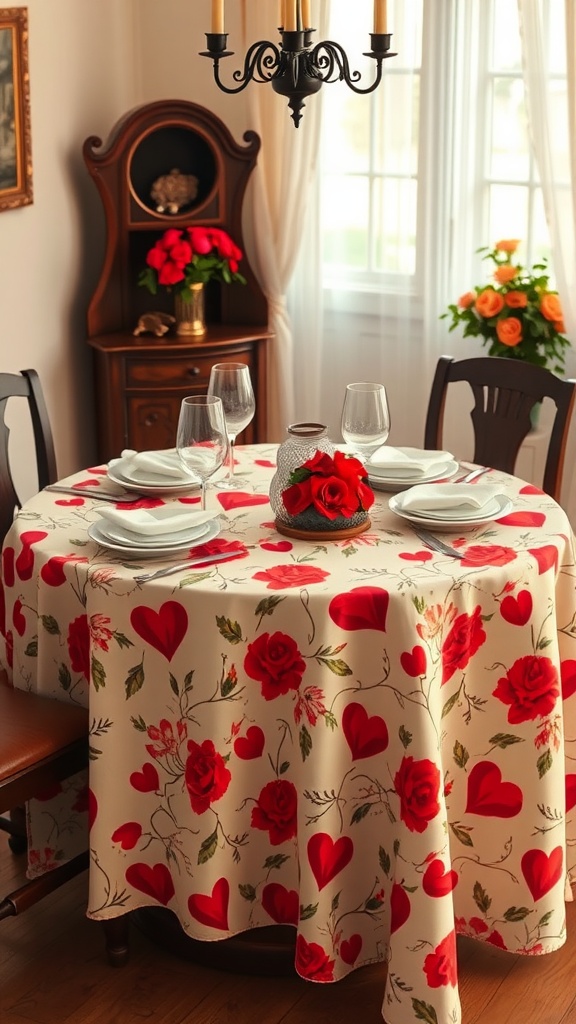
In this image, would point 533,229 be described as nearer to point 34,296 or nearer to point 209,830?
point 34,296

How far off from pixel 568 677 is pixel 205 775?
2.36ft

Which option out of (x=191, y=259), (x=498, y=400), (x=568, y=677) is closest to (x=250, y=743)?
(x=568, y=677)

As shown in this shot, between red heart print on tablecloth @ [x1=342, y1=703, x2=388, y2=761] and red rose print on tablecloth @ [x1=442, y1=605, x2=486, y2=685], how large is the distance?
15 cm

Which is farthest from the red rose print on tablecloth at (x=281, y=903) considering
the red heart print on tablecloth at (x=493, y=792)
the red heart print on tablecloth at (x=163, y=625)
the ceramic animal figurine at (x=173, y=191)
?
the ceramic animal figurine at (x=173, y=191)

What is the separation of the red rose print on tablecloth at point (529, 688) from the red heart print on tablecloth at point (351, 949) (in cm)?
47

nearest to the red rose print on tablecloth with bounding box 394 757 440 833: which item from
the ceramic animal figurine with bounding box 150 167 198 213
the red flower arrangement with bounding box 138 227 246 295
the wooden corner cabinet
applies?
the wooden corner cabinet

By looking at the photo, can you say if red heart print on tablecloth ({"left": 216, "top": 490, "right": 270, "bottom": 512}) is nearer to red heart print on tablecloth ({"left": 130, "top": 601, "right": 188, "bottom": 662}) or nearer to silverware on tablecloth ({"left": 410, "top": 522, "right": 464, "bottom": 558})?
silverware on tablecloth ({"left": 410, "top": 522, "right": 464, "bottom": 558})

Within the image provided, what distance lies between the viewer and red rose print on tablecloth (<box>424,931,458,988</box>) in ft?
6.66

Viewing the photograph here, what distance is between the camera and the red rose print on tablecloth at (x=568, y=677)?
2322 mm

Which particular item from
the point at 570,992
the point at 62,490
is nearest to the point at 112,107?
the point at 62,490

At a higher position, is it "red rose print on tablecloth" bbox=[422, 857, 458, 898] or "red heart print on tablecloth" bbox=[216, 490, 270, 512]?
"red heart print on tablecloth" bbox=[216, 490, 270, 512]

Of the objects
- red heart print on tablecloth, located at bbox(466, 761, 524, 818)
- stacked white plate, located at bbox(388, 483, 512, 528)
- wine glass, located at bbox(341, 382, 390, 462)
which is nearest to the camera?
red heart print on tablecloth, located at bbox(466, 761, 524, 818)

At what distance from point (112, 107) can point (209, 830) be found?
2979 mm

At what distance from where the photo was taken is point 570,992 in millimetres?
2289
